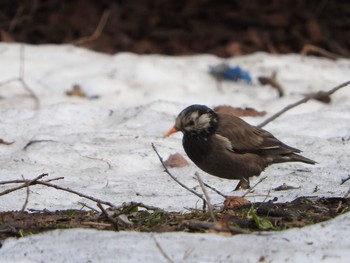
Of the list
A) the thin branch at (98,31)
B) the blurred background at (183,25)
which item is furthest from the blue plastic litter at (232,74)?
the thin branch at (98,31)

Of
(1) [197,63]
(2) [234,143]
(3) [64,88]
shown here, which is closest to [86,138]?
(2) [234,143]

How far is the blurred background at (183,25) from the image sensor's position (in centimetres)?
1110

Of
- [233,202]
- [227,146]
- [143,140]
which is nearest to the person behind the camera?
[233,202]

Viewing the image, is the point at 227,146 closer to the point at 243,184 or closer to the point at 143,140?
the point at 243,184

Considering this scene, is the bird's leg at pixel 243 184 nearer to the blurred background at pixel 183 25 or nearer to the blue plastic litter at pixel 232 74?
the blue plastic litter at pixel 232 74

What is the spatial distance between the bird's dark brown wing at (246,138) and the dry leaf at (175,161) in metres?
0.43

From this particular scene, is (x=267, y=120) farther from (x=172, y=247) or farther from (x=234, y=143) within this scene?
(x=172, y=247)

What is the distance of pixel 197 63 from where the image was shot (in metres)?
10.2

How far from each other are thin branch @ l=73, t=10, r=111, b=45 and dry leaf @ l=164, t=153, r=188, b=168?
4422mm

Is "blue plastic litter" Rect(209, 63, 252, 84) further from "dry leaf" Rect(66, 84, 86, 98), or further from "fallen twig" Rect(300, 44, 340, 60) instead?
"dry leaf" Rect(66, 84, 86, 98)

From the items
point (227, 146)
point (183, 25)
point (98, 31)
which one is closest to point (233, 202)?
point (227, 146)

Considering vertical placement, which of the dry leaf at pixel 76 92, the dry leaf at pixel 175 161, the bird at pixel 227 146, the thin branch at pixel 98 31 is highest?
the bird at pixel 227 146

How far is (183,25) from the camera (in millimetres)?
11648

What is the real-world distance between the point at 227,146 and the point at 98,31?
5.14 metres
